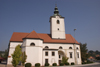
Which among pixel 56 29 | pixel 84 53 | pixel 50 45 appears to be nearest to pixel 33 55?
pixel 50 45

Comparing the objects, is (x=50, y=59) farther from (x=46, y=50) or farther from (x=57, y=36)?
(x=57, y=36)

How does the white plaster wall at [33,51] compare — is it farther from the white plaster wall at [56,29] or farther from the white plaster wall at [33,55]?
the white plaster wall at [56,29]

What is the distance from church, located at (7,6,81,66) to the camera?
28.6 m

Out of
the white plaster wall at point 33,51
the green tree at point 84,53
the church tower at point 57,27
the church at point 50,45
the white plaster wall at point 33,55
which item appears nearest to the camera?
the white plaster wall at point 33,55

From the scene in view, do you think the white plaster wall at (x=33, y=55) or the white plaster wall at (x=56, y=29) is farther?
the white plaster wall at (x=56, y=29)

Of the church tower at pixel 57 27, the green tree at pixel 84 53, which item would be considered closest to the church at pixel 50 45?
the church tower at pixel 57 27

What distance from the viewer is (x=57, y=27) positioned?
37.7m

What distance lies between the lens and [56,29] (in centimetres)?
3738

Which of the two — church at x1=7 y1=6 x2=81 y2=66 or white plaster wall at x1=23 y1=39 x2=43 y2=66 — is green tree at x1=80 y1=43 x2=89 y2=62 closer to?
church at x1=7 y1=6 x2=81 y2=66

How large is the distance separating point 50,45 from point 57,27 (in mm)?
8000

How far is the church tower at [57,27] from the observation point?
121 ft

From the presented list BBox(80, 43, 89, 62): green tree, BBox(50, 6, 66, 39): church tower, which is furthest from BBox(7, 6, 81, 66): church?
BBox(80, 43, 89, 62): green tree

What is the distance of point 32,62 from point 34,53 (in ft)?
8.37

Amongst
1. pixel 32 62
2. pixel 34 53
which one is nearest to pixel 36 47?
pixel 34 53
